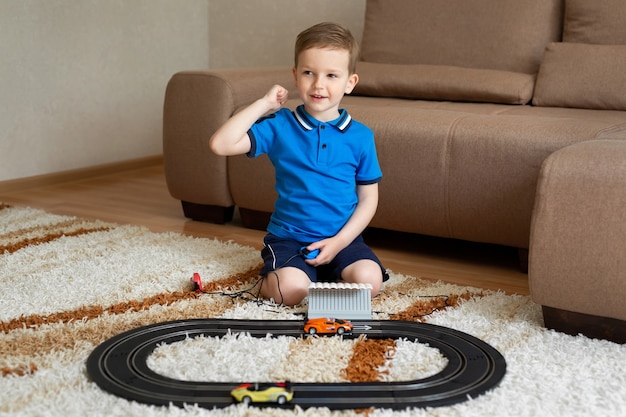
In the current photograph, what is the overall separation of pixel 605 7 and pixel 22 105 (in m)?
2.14

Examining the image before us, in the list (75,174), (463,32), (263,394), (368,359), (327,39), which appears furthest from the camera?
(75,174)

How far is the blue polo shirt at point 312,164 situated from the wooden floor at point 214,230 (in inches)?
14.3

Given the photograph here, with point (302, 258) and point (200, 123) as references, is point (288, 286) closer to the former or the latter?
point (302, 258)

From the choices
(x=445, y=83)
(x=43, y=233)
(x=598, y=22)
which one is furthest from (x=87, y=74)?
(x=598, y=22)

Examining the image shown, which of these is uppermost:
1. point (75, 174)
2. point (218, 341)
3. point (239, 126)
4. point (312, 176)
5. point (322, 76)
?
point (322, 76)

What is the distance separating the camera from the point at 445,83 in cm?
259

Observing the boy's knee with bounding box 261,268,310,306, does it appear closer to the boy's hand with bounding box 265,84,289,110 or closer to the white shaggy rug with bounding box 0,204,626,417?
the white shaggy rug with bounding box 0,204,626,417

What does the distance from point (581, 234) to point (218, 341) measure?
2.30 ft

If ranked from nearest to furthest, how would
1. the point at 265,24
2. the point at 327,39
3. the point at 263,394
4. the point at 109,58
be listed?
the point at 263,394 → the point at 327,39 → the point at 109,58 → the point at 265,24

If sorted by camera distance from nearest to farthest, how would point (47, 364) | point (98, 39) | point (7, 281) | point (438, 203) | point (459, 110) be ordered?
point (47, 364)
point (7, 281)
point (438, 203)
point (459, 110)
point (98, 39)

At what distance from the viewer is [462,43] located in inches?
109

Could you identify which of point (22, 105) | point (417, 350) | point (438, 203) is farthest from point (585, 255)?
point (22, 105)

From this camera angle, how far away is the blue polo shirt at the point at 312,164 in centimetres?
178

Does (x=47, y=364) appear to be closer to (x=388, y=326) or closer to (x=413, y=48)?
(x=388, y=326)
